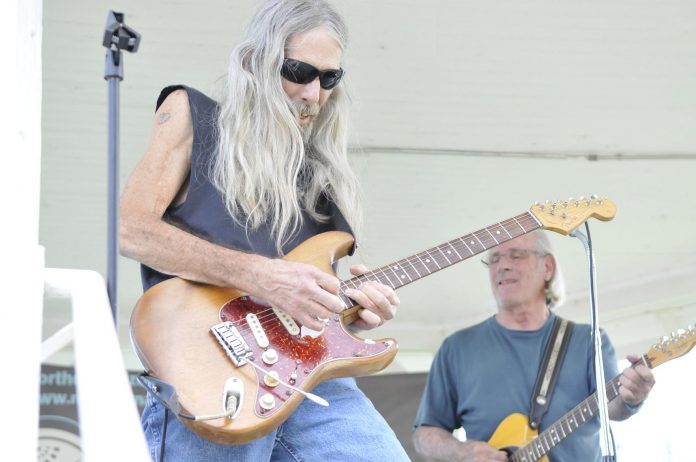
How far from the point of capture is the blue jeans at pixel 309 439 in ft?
7.54

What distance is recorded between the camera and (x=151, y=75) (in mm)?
4477

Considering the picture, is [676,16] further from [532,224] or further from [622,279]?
[622,279]

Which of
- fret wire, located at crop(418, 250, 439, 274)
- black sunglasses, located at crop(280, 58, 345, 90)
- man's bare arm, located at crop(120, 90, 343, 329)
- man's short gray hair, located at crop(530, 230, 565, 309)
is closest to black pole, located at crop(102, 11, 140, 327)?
man's bare arm, located at crop(120, 90, 343, 329)

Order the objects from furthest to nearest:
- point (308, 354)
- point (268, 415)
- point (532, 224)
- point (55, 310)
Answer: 1. point (55, 310)
2. point (532, 224)
3. point (308, 354)
4. point (268, 415)

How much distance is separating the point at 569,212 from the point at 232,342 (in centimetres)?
129

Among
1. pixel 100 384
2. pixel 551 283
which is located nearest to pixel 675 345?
pixel 551 283

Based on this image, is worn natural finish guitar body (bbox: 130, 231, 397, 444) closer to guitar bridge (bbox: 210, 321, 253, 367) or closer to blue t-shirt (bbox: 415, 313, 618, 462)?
guitar bridge (bbox: 210, 321, 253, 367)

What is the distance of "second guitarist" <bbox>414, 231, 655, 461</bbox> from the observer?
4.25 m

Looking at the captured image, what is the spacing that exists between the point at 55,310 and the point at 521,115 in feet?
9.42

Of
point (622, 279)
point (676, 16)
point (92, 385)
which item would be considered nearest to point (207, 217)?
point (92, 385)

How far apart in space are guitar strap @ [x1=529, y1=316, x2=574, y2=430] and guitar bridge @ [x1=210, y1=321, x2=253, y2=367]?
2.22 m

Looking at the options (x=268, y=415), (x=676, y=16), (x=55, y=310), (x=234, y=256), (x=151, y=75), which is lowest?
(x=55, y=310)

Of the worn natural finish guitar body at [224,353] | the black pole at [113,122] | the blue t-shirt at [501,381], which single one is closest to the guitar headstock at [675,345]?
the blue t-shirt at [501,381]

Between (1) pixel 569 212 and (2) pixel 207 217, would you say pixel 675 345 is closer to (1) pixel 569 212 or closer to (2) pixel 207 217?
(1) pixel 569 212
